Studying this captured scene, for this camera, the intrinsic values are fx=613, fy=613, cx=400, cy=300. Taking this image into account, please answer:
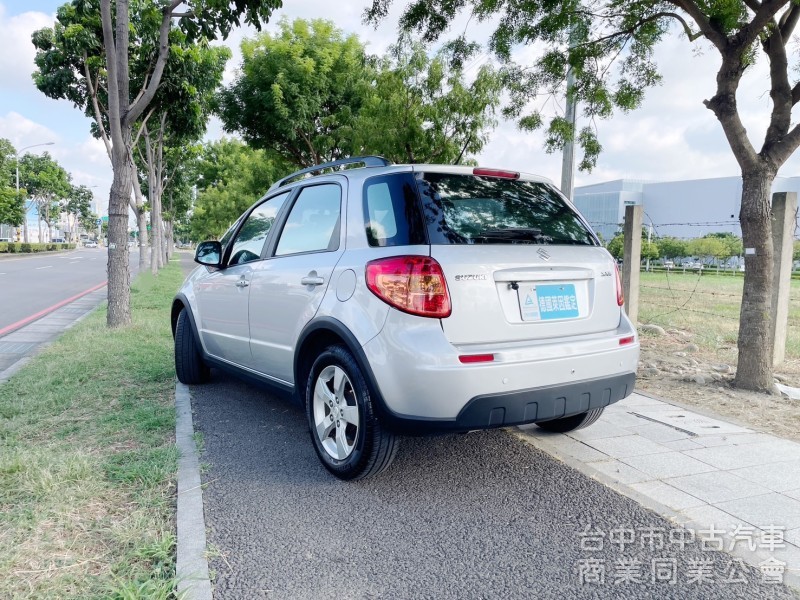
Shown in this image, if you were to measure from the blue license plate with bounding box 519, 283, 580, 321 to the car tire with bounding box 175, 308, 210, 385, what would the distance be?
10.8 feet

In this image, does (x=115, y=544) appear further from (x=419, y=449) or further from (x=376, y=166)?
(x=376, y=166)

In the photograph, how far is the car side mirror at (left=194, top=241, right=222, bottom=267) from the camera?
189 inches

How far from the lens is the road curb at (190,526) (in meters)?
2.29

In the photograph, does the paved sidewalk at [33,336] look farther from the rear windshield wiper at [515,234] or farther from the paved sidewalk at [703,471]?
the paved sidewalk at [703,471]

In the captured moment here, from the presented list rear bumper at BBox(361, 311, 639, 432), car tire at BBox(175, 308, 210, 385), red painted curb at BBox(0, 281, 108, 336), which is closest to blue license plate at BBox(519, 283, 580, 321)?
rear bumper at BBox(361, 311, 639, 432)

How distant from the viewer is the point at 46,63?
13930 mm

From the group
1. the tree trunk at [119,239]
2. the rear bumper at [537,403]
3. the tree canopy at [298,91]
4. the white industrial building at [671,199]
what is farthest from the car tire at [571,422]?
the white industrial building at [671,199]

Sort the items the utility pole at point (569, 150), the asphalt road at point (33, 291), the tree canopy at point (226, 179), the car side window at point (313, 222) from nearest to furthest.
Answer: the car side window at point (313, 222) → the utility pole at point (569, 150) → the asphalt road at point (33, 291) → the tree canopy at point (226, 179)

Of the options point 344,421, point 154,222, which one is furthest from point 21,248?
point 344,421

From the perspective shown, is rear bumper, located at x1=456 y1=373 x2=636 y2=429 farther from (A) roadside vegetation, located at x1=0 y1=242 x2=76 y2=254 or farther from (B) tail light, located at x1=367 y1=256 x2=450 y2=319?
(A) roadside vegetation, located at x1=0 y1=242 x2=76 y2=254

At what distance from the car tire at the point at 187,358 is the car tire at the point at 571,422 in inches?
118

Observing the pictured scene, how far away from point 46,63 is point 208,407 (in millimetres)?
12809

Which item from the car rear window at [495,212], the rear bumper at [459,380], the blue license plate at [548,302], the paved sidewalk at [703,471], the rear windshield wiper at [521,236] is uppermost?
the car rear window at [495,212]

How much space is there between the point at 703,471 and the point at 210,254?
12.3ft
